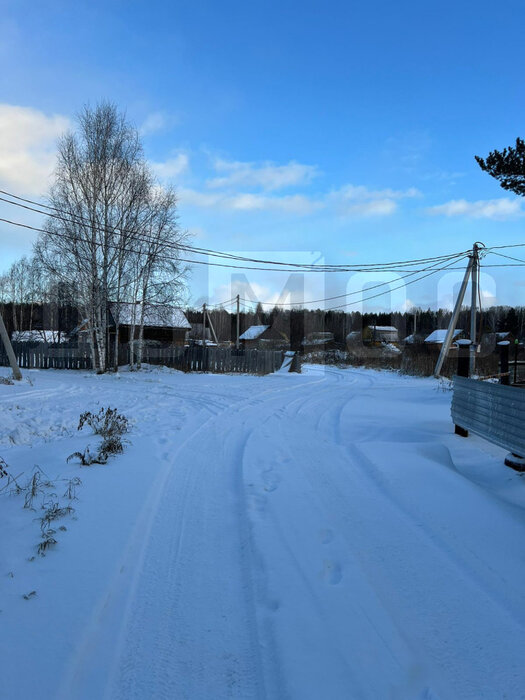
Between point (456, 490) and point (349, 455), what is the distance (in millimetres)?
1617

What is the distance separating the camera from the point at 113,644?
2061 mm

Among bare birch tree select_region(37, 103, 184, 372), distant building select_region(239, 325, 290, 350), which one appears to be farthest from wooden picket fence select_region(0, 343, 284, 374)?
distant building select_region(239, 325, 290, 350)

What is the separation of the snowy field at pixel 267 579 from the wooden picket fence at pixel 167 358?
17.9m

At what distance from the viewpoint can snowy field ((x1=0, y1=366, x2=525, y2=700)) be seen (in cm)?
188

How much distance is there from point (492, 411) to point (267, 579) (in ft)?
14.5

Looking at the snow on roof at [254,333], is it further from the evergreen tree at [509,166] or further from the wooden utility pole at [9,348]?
the evergreen tree at [509,166]

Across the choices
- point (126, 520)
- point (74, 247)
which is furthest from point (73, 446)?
point (74, 247)

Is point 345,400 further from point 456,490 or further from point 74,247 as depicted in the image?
point 74,247

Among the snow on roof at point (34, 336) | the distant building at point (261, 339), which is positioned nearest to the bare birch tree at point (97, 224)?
the snow on roof at point (34, 336)

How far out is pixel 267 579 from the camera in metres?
2.65

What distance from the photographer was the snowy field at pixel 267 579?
188cm

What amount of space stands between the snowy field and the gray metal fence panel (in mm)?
367

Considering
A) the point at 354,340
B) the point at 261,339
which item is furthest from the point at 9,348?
the point at 354,340

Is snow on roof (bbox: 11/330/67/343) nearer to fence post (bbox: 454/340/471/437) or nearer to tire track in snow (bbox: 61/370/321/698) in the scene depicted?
fence post (bbox: 454/340/471/437)
